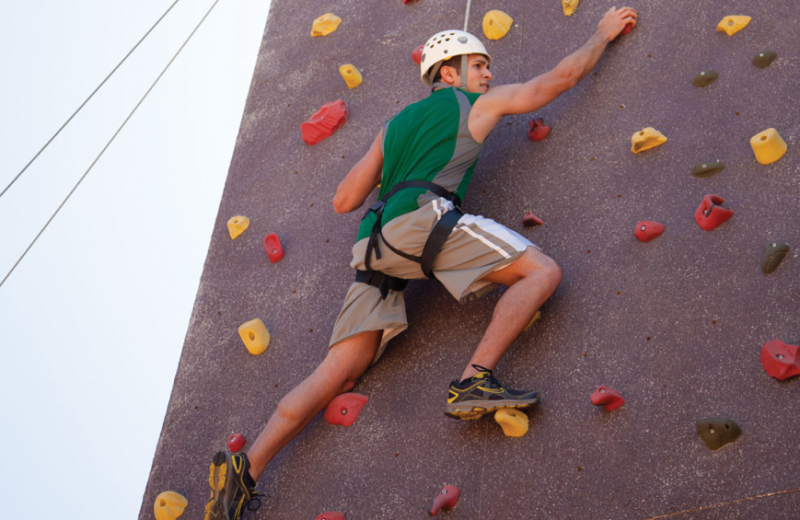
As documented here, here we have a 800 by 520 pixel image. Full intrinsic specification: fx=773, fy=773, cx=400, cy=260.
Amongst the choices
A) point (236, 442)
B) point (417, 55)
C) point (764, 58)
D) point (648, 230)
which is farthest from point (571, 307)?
point (417, 55)

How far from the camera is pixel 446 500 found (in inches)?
95.9

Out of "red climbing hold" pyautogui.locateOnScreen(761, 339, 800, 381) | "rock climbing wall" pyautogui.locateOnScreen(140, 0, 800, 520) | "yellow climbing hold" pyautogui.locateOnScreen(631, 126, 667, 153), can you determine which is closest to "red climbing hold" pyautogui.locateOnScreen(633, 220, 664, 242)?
"rock climbing wall" pyautogui.locateOnScreen(140, 0, 800, 520)

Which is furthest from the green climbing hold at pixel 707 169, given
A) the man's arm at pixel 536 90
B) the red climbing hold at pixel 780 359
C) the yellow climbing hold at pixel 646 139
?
the red climbing hold at pixel 780 359

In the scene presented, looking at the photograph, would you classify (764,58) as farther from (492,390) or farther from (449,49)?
(492,390)

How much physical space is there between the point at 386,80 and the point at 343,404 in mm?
1573

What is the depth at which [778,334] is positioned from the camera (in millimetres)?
2205

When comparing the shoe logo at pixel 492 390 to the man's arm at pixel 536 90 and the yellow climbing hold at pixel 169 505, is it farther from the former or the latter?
the yellow climbing hold at pixel 169 505

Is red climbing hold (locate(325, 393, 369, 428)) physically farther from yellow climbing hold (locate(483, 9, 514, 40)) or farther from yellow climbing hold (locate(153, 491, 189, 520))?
Result: yellow climbing hold (locate(483, 9, 514, 40))

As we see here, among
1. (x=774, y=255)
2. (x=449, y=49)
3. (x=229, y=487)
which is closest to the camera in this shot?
(x=774, y=255)

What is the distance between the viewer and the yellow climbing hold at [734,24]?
283 centimetres

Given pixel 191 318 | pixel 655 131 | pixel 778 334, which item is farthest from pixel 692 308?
pixel 191 318

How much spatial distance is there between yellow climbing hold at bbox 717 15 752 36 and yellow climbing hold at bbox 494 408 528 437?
1.60 meters

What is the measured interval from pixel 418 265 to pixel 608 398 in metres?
0.76

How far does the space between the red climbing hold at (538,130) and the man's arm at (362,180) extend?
0.60m
